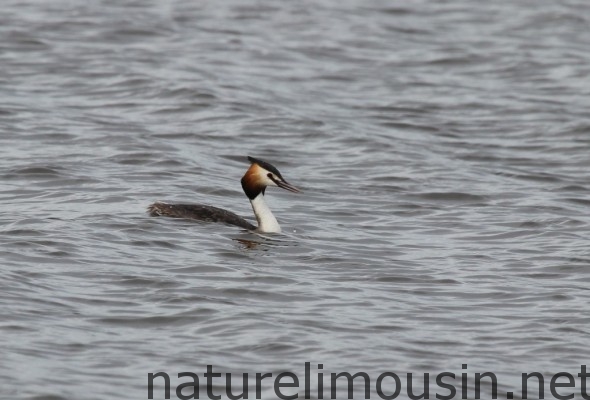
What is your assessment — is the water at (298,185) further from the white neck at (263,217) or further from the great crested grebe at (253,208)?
the white neck at (263,217)

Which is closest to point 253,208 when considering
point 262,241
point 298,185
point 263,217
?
point 263,217

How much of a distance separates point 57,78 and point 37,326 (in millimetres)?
10214

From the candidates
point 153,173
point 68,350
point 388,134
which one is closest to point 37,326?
point 68,350

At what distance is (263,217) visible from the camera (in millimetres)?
12258

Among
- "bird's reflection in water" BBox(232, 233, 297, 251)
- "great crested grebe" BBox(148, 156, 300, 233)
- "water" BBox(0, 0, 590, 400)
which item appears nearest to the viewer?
"water" BBox(0, 0, 590, 400)

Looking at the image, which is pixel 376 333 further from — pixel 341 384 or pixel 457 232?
pixel 457 232

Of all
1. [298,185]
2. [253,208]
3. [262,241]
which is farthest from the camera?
[298,185]

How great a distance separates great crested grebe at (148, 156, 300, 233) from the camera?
12.1 metres

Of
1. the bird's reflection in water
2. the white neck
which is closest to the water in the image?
the bird's reflection in water

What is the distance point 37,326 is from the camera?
8875mm

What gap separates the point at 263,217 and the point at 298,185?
2.06 metres

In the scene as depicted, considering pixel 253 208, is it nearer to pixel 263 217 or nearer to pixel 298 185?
pixel 263 217

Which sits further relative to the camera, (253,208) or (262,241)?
(253,208)

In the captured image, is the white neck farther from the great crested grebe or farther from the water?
the water
